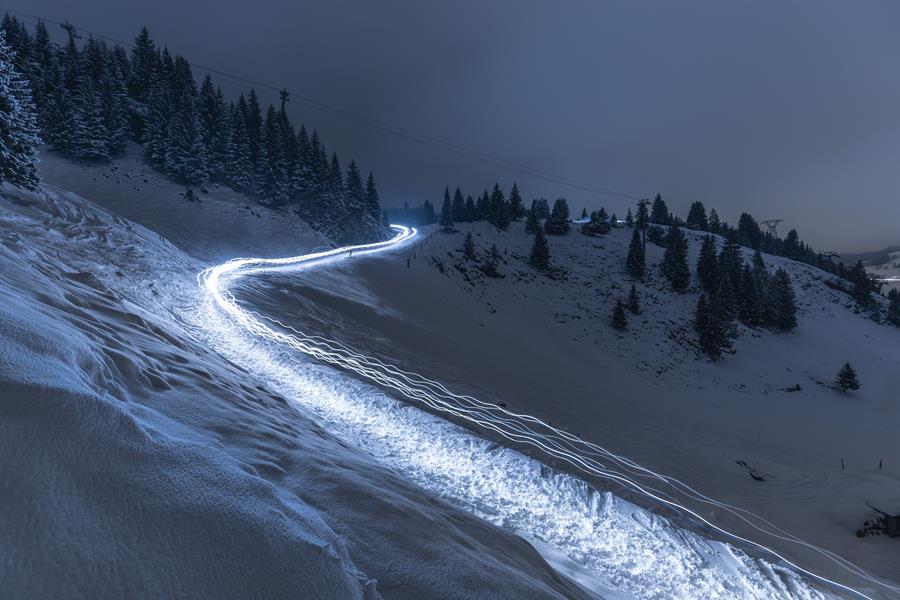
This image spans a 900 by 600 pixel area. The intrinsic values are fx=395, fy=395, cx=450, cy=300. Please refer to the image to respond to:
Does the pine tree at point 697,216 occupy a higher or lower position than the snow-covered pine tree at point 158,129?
higher

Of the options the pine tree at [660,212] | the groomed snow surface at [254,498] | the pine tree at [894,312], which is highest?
the pine tree at [660,212]

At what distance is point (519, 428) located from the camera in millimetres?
8914

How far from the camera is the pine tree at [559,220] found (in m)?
71.0

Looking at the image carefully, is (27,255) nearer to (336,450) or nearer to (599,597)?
(336,450)

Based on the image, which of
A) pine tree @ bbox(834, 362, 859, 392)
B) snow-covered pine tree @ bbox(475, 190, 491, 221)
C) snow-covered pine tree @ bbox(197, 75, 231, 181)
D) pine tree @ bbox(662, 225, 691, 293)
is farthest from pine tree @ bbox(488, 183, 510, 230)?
pine tree @ bbox(834, 362, 859, 392)

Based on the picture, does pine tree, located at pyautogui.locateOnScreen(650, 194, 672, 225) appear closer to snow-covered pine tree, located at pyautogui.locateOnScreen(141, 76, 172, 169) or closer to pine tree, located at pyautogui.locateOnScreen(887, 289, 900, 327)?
pine tree, located at pyautogui.locateOnScreen(887, 289, 900, 327)

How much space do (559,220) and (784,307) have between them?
34.7 meters

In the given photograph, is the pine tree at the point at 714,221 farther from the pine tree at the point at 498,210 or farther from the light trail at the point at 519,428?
the light trail at the point at 519,428

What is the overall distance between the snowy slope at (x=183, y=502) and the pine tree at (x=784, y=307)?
194ft

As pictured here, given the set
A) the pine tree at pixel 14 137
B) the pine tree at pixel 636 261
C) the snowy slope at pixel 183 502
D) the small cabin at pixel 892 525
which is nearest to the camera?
the snowy slope at pixel 183 502

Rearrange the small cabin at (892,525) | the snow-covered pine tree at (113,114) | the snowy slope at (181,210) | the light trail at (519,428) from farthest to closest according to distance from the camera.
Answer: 1. the snow-covered pine tree at (113,114)
2. the snowy slope at (181,210)
3. the small cabin at (892,525)
4. the light trail at (519,428)

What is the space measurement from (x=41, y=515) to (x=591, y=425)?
698 inches

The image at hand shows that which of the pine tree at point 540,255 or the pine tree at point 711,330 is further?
the pine tree at point 540,255

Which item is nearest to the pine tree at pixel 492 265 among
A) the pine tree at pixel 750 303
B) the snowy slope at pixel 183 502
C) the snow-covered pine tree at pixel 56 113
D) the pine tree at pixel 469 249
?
the pine tree at pixel 469 249
